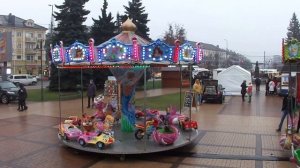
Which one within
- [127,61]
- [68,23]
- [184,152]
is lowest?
[184,152]

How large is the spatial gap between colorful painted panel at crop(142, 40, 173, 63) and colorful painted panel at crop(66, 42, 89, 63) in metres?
2.00

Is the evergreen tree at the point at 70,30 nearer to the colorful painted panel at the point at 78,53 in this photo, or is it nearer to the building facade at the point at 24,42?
the colorful painted panel at the point at 78,53

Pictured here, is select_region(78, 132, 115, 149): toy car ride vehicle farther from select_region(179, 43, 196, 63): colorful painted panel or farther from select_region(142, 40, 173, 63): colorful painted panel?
select_region(179, 43, 196, 63): colorful painted panel

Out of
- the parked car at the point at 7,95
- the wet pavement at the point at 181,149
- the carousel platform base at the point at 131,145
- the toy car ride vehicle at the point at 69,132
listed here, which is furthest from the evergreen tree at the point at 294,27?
the toy car ride vehicle at the point at 69,132

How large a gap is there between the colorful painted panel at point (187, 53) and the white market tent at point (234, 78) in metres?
22.9

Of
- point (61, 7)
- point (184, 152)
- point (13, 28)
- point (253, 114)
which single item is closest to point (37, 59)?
point (13, 28)

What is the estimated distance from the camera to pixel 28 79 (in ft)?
190

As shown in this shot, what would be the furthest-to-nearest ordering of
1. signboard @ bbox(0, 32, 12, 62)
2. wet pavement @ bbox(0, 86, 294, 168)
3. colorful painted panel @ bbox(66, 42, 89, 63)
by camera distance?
signboard @ bbox(0, 32, 12, 62), colorful painted panel @ bbox(66, 42, 89, 63), wet pavement @ bbox(0, 86, 294, 168)

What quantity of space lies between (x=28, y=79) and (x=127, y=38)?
4826 cm

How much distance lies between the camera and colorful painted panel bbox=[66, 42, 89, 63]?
11.9 m

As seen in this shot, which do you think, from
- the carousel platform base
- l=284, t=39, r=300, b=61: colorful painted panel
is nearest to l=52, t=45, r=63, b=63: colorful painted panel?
the carousel platform base

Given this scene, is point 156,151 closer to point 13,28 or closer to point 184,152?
point 184,152

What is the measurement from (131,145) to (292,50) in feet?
18.6

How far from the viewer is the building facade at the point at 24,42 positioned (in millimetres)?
82500
